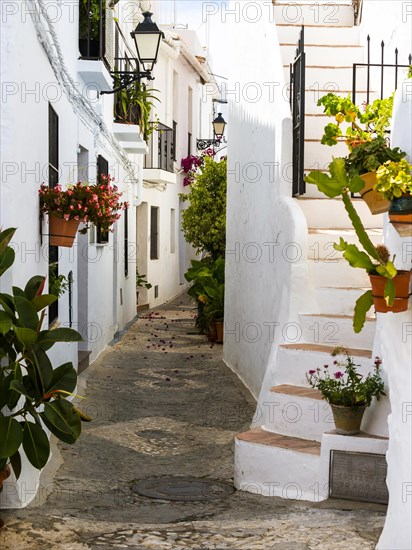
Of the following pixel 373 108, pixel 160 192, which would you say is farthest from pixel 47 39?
pixel 160 192

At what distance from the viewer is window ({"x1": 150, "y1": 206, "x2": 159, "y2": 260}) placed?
22.6 metres

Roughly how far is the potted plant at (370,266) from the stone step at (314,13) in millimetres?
7841

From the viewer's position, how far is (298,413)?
724cm

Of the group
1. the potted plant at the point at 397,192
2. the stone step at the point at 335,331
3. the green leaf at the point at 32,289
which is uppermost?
the potted plant at the point at 397,192

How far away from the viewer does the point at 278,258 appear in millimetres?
9117

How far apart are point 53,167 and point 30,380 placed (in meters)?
3.17

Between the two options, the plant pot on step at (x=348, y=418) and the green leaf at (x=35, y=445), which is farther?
the plant pot on step at (x=348, y=418)

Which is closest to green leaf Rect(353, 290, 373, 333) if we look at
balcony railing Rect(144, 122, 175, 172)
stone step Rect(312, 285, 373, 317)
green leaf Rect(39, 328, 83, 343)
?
green leaf Rect(39, 328, 83, 343)

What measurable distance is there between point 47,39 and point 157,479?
12.3 feet

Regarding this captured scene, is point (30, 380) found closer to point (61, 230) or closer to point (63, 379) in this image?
point (63, 379)

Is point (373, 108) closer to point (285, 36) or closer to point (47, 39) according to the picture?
point (47, 39)

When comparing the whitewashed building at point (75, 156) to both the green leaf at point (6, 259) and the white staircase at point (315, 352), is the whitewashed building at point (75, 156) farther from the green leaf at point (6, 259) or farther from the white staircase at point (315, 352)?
the white staircase at point (315, 352)

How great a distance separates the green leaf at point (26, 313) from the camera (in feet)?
18.6

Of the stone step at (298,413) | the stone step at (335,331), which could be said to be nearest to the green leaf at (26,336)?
the stone step at (298,413)
